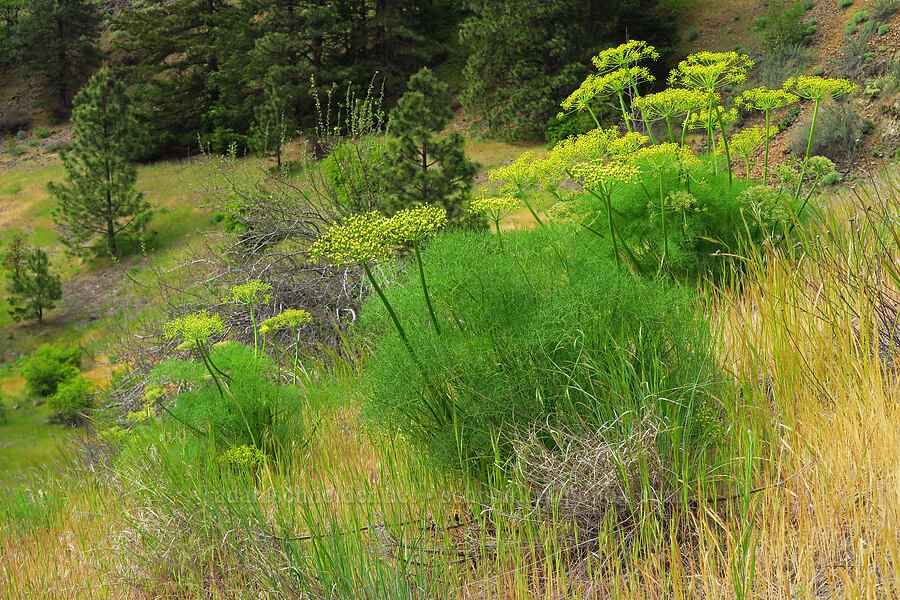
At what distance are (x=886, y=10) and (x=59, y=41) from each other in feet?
148

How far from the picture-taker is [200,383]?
11.9 ft

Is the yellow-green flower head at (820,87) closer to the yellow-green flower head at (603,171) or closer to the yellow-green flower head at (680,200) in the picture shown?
the yellow-green flower head at (680,200)

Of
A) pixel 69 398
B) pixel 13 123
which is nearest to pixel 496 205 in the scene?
pixel 69 398

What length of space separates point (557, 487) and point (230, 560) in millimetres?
1142

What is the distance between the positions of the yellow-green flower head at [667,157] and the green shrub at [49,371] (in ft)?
78.6

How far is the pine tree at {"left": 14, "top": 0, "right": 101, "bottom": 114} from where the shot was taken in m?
41.9

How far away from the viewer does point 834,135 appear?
1350 cm

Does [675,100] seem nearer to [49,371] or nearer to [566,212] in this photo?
[566,212]

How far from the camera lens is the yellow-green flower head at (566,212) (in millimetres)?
3506

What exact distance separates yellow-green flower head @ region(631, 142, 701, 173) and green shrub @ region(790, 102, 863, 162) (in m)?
11.7

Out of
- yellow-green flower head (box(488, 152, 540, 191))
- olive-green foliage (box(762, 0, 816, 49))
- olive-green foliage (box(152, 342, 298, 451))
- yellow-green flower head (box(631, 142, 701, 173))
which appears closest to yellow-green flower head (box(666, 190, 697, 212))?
yellow-green flower head (box(631, 142, 701, 173))

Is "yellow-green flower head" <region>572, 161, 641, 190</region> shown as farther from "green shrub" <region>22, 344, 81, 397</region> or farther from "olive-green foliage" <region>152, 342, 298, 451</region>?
"green shrub" <region>22, 344, 81, 397</region>

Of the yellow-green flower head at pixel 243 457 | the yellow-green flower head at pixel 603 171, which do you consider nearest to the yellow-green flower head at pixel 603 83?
the yellow-green flower head at pixel 603 171

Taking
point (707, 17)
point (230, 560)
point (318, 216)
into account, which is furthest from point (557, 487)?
point (707, 17)
